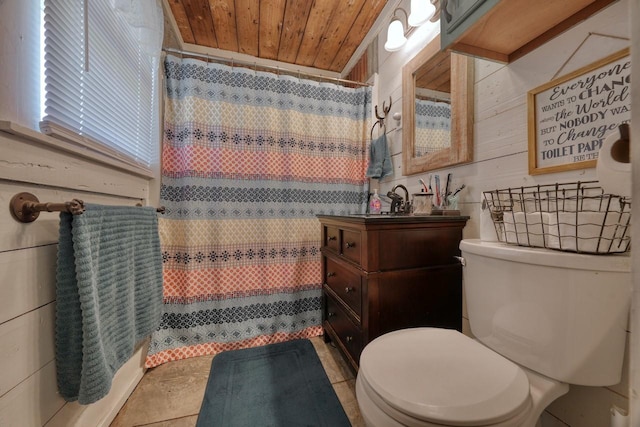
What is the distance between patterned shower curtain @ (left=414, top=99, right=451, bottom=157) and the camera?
127 centimetres

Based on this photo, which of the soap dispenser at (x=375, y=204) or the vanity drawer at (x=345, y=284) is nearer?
the vanity drawer at (x=345, y=284)

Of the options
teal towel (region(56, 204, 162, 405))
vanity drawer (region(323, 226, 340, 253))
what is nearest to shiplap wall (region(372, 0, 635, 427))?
vanity drawer (region(323, 226, 340, 253))

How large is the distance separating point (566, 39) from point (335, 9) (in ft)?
4.41

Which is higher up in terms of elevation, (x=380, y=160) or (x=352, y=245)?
(x=380, y=160)

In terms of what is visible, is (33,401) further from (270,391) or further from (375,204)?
(375,204)

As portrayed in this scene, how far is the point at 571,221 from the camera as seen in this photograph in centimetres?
65

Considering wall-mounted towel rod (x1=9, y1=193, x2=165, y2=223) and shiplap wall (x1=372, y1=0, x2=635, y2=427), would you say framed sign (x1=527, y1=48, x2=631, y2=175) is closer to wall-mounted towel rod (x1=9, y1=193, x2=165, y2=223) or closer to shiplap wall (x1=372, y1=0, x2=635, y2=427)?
shiplap wall (x1=372, y1=0, x2=635, y2=427)

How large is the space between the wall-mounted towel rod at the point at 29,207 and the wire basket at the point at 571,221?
1.30 meters

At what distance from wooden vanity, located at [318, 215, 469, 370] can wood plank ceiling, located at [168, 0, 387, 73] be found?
4.77 feet

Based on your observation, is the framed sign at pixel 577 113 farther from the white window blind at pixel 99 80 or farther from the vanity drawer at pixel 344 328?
the white window blind at pixel 99 80

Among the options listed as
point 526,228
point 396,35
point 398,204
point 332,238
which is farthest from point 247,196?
point 526,228

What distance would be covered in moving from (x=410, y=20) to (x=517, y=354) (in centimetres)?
151

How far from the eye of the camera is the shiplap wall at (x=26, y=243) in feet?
2.05

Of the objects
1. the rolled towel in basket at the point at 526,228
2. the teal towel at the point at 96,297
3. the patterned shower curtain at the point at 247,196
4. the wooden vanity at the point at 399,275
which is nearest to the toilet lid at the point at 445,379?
the wooden vanity at the point at 399,275
